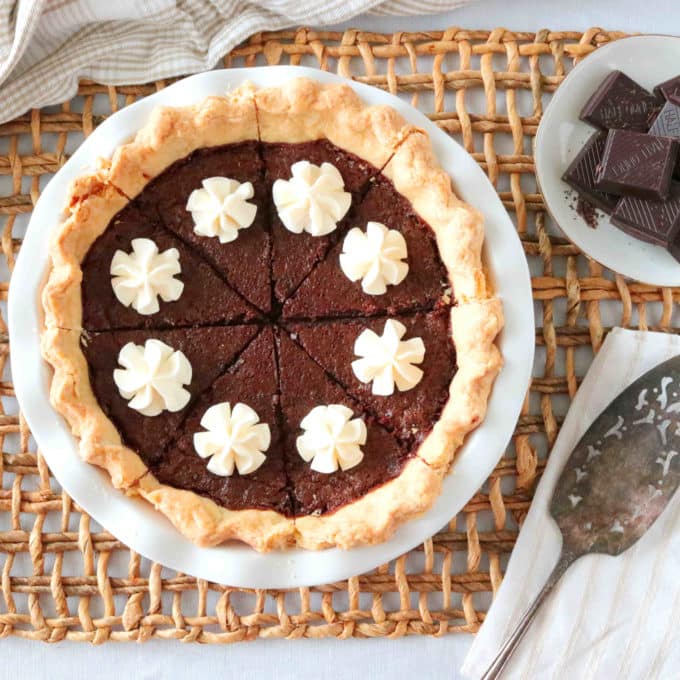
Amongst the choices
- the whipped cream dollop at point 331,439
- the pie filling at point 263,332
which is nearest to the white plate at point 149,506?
the pie filling at point 263,332

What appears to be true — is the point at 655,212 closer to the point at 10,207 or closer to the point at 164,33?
the point at 164,33

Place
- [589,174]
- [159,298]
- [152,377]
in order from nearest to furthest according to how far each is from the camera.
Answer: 1. [152,377]
2. [159,298]
3. [589,174]

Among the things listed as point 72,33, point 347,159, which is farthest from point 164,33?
point 347,159

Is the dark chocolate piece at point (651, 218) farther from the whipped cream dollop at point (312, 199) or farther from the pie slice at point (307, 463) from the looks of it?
the pie slice at point (307, 463)

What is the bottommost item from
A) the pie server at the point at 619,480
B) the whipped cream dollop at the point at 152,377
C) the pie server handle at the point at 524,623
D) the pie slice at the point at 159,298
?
the pie server handle at the point at 524,623

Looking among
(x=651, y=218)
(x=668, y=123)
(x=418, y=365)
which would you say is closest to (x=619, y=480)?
(x=418, y=365)

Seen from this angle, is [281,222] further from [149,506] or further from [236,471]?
[149,506]
